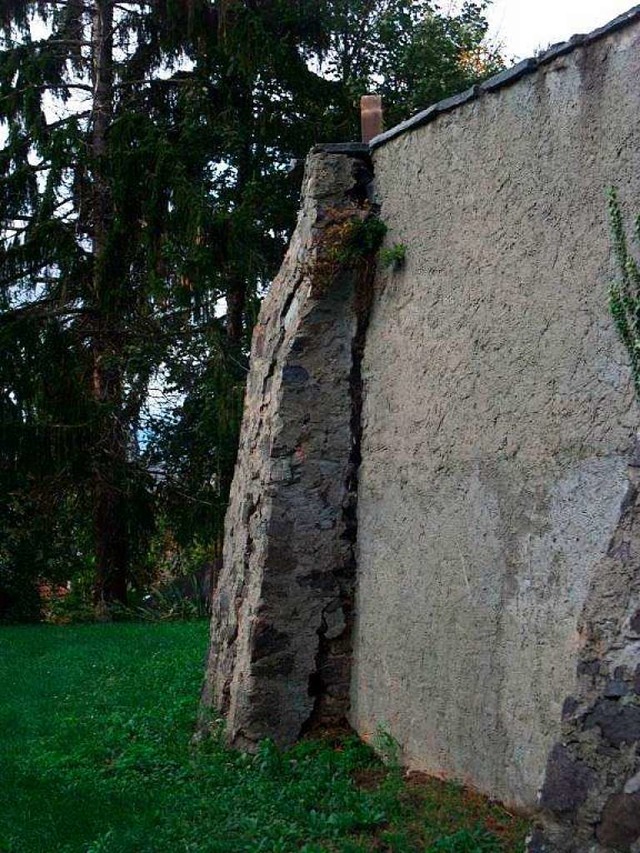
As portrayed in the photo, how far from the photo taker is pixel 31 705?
910 cm

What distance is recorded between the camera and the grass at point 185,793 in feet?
17.5

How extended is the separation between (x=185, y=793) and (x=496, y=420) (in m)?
2.44

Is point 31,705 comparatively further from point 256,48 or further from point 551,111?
point 256,48

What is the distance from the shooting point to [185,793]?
6.24 meters

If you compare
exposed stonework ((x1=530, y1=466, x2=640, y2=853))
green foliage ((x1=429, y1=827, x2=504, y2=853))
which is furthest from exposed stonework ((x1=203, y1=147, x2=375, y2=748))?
exposed stonework ((x1=530, y1=466, x2=640, y2=853))

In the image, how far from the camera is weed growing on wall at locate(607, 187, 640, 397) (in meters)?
4.13

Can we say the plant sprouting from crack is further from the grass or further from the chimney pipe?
the grass

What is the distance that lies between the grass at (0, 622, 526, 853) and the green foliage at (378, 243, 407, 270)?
2574 mm

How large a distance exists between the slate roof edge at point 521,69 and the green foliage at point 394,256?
0.62m

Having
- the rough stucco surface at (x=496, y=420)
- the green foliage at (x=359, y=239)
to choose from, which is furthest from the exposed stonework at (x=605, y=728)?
the green foliage at (x=359, y=239)

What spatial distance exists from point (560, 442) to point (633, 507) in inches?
50.5

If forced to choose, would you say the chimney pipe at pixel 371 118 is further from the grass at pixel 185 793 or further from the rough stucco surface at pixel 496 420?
the grass at pixel 185 793

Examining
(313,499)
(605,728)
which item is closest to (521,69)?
(313,499)

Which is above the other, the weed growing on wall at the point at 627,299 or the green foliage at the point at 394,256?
the green foliage at the point at 394,256
